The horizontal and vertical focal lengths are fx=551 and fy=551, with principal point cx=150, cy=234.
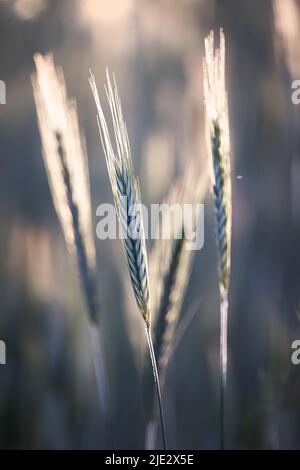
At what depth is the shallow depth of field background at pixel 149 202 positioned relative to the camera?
1.06m

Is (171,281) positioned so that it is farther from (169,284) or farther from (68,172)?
(68,172)

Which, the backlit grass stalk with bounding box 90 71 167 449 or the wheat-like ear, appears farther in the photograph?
the wheat-like ear

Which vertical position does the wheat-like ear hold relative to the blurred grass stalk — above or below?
below

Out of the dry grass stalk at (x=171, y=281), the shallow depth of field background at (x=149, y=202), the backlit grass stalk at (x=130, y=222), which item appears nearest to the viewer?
the backlit grass stalk at (x=130, y=222)

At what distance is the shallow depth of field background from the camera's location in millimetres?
1062

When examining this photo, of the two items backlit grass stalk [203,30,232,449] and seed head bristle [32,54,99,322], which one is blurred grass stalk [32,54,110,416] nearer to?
seed head bristle [32,54,99,322]

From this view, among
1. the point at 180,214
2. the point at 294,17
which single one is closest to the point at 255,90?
the point at 294,17

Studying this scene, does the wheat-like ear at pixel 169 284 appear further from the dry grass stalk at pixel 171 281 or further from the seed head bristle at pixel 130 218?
the seed head bristle at pixel 130 218

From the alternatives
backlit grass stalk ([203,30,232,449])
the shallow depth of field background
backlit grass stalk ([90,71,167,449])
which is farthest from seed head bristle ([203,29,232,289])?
the shallow depth of field background

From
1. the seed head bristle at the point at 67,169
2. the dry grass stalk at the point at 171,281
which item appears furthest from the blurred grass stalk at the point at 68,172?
the dry grass stalk at the point at 171,281

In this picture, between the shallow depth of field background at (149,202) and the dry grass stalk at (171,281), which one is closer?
the dry grass stalk at (171,281)

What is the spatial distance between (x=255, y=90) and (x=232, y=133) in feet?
0.39

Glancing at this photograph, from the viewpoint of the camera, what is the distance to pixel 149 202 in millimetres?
1156

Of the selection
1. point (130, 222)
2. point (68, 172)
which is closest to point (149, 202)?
point (68, 172)
